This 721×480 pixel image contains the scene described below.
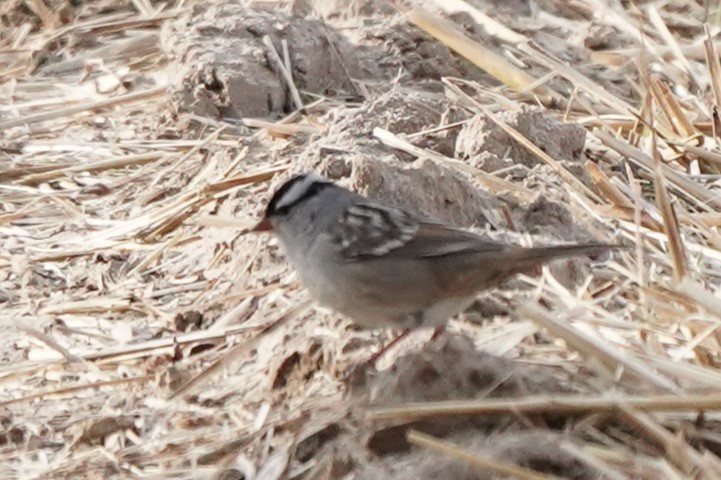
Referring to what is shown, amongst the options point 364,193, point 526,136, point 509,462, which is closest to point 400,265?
point 364,193

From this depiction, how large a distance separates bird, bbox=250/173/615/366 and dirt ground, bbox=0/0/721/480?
5.0 inches

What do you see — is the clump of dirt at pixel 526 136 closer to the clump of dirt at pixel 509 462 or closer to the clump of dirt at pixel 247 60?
the clump of dirt at pixel 247 60

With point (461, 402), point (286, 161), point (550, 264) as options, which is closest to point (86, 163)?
point (286, 161)

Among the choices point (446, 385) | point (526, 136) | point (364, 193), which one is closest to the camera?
point (446, 385)

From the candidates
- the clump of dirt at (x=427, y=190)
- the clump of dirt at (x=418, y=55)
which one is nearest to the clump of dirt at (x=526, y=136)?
the clump of dirt at (x=427, y=190)

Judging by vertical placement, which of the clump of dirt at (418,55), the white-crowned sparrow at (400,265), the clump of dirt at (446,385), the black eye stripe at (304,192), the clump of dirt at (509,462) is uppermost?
the black eye stripe at (304,192)

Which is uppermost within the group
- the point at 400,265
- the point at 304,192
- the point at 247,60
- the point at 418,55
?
the point at 304,192

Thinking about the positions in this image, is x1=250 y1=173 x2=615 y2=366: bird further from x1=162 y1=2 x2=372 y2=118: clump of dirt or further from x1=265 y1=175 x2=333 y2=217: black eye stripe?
x1=162 y1=2 x2=372 y2=118: clump of dirt

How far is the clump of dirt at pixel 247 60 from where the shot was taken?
643cm

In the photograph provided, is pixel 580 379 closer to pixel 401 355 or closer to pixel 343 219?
pixel 401 355

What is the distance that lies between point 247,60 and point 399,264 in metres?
2.38

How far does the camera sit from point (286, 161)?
5727mm

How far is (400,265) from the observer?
4398 mm

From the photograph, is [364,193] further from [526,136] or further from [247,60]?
[247,60]
